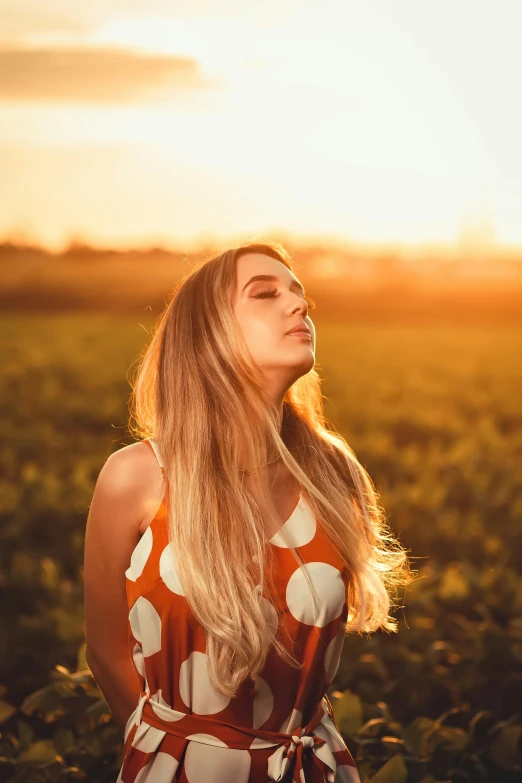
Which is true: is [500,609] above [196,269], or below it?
below

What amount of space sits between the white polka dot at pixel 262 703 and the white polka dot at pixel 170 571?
0.27m

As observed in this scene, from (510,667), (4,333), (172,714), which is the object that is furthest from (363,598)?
(4,333)

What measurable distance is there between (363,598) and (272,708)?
334 millimetres

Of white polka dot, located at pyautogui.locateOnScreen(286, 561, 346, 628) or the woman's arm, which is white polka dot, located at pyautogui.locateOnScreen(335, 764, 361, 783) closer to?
white polka dot, located at pyautogui.locateOnScreen(286, 561, 346, 628)

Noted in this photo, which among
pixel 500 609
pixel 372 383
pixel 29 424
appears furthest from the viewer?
pixel 372 383

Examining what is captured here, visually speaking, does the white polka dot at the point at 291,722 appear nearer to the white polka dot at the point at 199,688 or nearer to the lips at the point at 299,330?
the white polka dot at the point at 199,688

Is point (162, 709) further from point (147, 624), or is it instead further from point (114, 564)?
point (114, 564)

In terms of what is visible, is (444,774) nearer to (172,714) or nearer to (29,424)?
(172,714)

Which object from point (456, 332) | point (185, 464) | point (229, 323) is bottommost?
point (456, 332)

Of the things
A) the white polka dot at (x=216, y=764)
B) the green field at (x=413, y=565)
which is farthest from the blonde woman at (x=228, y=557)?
the green field at (x=413, y=565)

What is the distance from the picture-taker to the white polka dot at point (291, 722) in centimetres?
188

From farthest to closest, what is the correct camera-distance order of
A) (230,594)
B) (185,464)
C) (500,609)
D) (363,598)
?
(500,609) < (363,598) < (185,464) < (230,594)

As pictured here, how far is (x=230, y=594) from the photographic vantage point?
5.89ft

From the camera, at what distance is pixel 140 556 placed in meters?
1.87
